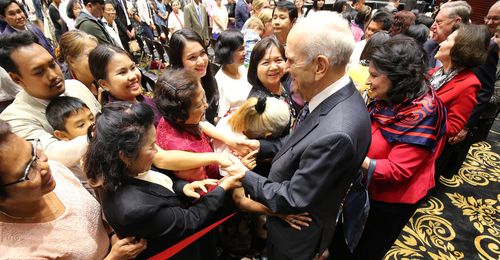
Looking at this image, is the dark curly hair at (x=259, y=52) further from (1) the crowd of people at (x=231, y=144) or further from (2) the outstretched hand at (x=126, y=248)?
(2) the outstretched hand at (x=126, y=248)

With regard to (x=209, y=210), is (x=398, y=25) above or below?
above

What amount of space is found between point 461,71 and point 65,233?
2.48 metres

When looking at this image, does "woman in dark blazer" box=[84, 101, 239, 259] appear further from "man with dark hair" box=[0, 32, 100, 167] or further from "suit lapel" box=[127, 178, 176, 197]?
"man with dark hair" box=[0, 32, 100, 167]

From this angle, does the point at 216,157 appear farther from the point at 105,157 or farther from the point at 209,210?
the point at 105,157

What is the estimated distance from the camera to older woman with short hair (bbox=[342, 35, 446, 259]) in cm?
135

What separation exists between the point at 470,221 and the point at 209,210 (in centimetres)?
256

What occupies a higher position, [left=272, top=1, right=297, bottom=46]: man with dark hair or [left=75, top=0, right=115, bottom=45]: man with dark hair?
[left=75, top=0, right=115, bottom=45]: man with dark hair

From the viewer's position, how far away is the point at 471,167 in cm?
318

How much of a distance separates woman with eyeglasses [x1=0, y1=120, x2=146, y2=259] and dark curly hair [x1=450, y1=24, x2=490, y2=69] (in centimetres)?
222

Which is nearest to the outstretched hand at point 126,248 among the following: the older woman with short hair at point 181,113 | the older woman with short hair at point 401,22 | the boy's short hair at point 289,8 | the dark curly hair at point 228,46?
the older woman with short hair at point 181,113

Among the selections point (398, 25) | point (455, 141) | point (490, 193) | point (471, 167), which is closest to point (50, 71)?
point (455, 141)

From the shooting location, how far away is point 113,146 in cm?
94

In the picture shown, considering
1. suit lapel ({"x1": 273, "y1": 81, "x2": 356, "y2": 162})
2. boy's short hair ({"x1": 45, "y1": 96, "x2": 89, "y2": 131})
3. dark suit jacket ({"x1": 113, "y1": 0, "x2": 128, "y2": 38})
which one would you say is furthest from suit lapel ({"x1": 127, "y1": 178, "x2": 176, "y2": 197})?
dark suit jacket ({"x1": 113, "y1": 0, "x2": 128, "y2": 38})

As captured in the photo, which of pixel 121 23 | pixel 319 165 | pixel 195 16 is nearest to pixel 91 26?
pixel 121 23
